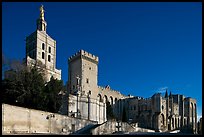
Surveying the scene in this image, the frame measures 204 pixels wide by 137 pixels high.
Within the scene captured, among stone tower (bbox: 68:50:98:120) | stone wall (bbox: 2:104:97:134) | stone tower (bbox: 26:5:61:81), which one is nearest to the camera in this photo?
stone wall (bbox: 2:104:97:134)

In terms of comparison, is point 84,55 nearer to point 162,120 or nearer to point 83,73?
point 83,73

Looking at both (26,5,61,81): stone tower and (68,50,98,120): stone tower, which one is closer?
(68,50,98,120): stone tower

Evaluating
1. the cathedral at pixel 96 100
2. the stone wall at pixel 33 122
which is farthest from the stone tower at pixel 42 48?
the stone wall at pixel 33 122

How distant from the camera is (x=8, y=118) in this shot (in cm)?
2106

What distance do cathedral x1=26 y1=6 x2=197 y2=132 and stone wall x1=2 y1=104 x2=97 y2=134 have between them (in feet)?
21.3

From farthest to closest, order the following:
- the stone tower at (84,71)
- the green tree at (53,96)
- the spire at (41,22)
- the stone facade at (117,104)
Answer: the spire at (41,22) → the stone tower at (84,71) → the stone facade at (117,104) → the green tree at (53,96)

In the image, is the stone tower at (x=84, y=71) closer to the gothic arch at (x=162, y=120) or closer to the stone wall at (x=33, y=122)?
the stone wall at (x=33, y=122)

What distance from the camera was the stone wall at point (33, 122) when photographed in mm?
20984

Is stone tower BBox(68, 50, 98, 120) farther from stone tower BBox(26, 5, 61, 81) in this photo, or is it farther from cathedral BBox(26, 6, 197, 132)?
stone tower BBox(26, 5, 61, 81)

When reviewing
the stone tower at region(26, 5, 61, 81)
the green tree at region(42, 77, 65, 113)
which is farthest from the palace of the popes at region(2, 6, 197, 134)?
the green tree at region(42, 77, 65, 113)

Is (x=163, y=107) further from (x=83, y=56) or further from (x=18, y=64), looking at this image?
(x=18, y=64)

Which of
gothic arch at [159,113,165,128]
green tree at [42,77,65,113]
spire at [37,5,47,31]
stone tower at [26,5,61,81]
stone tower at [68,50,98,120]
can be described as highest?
spire at [37,5,47,31]

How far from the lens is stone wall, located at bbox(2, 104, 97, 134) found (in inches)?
826

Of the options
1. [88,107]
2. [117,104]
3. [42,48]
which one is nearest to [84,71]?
[88,107]
